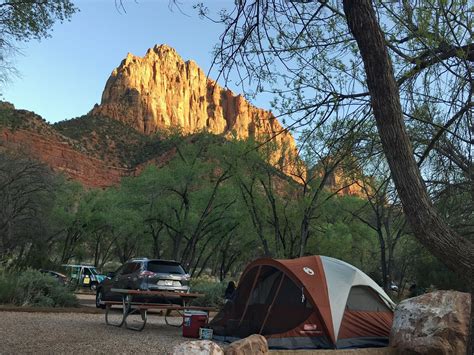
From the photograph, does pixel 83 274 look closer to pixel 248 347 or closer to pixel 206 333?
pixel 206 333

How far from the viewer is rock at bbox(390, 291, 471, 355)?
8.16 meters

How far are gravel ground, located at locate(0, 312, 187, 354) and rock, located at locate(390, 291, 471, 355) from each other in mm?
4133

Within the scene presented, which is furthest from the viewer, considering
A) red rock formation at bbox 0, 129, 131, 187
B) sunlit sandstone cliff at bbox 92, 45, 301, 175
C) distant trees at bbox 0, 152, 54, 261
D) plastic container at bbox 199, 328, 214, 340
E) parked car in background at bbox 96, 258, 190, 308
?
sunlit sandstone cliff at bbox 92, 45, 301, 175

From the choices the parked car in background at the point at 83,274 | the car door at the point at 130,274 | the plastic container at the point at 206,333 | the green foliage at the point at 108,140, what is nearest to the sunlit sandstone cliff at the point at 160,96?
the green foliage at the point at 108,140

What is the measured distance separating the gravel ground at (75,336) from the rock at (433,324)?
4.13 metres

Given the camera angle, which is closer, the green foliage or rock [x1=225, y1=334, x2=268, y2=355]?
rock [x1=225, y1=334, x2=268, y2=355]

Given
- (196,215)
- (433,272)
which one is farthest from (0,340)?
(433,272)

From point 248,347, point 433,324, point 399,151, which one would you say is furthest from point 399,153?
point 433,324

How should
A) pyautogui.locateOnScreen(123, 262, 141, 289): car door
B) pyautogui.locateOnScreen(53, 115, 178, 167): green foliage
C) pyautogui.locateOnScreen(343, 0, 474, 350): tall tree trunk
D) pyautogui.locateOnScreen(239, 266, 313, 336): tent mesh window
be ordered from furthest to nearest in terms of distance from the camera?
pyautogui.locateOnScreen(53, 115, 178, 167): green foliage < pyautogui.locateOnScreen(123, 262, 141, 289): car door < pyautogui.locateOnScreen(239, 266, 313, 336): tent mesh window < pyautogui.locateOnScreen(343, 0, 474, 350): tall tree trunk

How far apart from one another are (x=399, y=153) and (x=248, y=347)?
3185mm

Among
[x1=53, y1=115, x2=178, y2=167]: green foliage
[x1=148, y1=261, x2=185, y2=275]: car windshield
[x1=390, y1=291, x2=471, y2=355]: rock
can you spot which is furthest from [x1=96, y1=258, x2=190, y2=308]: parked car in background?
[x1=53, y1=115, x2=178, y2=167]: green foliage

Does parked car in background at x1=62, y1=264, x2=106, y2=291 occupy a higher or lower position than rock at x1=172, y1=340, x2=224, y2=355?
higher

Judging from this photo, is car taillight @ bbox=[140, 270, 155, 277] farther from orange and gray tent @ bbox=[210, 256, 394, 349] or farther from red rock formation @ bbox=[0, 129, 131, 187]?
red rock formation @ bbox=[0, 129, 131, 187]

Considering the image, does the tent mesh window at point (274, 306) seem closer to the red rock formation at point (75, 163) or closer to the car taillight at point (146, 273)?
the car taillight at point (146, 273)
